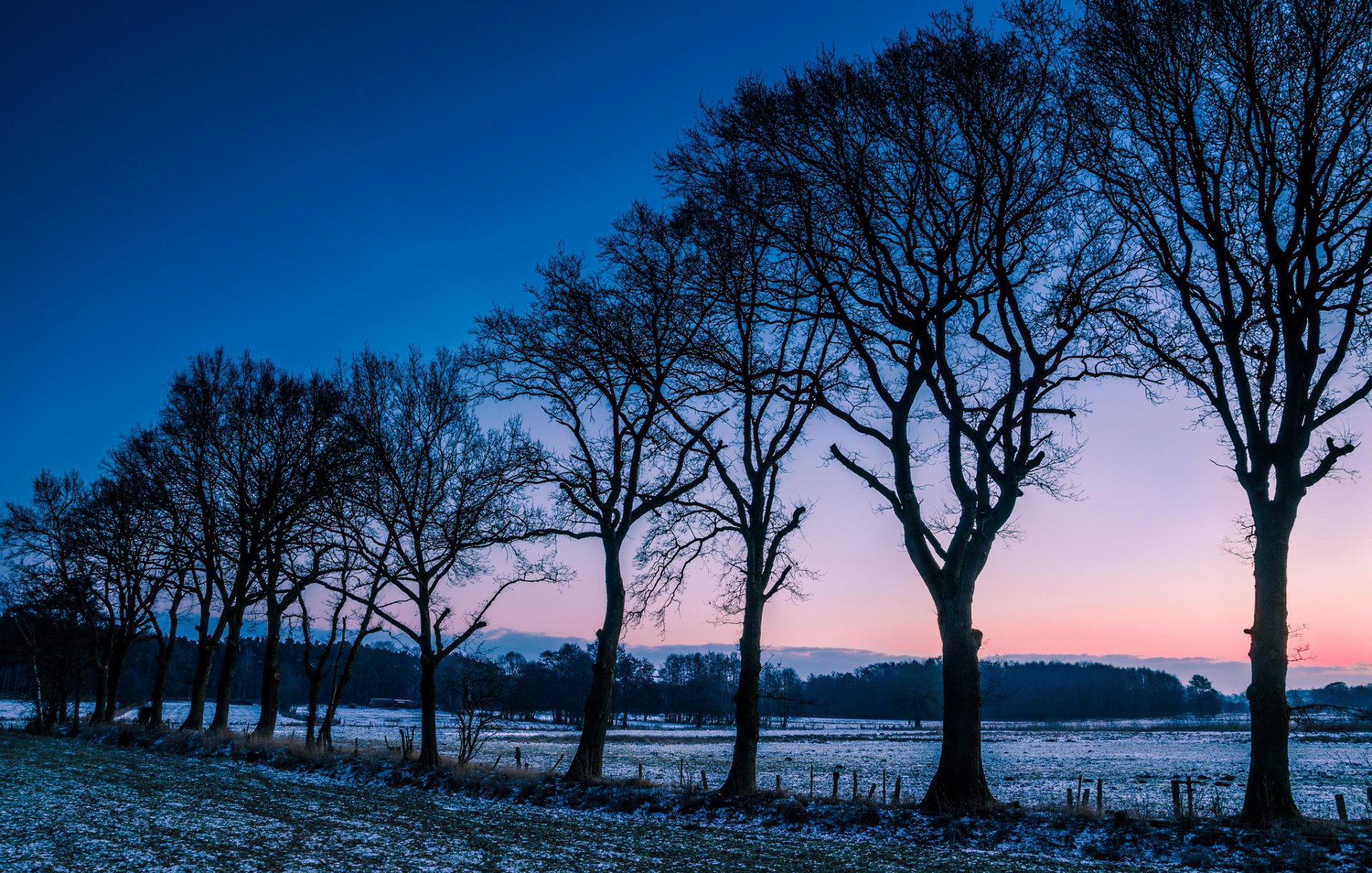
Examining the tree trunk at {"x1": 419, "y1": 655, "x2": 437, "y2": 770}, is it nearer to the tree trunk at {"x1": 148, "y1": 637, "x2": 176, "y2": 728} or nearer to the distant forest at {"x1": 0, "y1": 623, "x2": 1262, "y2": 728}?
the tree trunk at {"x1": 148, "y1": 637, "x2": 176, "y2": 728}

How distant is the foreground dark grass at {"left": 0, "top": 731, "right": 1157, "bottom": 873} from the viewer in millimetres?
9438

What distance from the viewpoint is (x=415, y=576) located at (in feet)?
80.5

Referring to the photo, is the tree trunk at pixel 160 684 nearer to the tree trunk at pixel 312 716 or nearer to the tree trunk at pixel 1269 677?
the tree trunk at pixel 312 716

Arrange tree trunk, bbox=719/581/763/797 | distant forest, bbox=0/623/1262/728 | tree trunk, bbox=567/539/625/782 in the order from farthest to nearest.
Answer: distant forest, bbox=0/623/1262/728 → tree trunk, bbox=567/539/625/782 → tree trunk, bbox=719/581/763/797

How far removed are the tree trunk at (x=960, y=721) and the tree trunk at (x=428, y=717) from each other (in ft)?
43.9

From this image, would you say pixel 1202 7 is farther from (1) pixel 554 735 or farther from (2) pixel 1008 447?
(1) pixel 554 735

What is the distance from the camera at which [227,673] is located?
32.1 meters

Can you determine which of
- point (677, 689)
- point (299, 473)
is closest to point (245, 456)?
point (299, 473)

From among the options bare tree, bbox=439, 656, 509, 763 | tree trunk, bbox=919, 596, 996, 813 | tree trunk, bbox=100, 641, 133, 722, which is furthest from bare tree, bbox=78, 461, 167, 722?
tree trunk, bbox=919, 596, 996, 813

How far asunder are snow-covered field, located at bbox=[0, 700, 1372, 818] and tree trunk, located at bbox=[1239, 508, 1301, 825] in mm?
1361

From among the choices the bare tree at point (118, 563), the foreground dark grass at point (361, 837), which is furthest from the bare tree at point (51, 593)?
the foreground dark grass at point (361, 837)

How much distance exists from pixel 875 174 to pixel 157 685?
3601 cm

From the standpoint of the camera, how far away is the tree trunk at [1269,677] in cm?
1189

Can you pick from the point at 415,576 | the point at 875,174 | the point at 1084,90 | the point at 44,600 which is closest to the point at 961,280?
the point at 875,174
